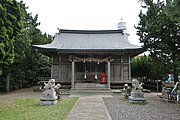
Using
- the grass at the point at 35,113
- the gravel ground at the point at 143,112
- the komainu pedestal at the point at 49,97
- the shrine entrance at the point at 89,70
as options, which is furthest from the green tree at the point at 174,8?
the shrine entrance at the point at 89,70

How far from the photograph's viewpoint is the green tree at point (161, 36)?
1385cm

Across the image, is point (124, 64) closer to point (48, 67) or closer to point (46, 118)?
point (48, 67)

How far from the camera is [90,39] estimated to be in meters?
22.2

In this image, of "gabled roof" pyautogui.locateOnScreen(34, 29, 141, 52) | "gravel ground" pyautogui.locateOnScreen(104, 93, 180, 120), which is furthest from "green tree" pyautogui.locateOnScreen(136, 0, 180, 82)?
"gravel ground" pyautogui.locateOnScreen(104, 93, 180, 120)

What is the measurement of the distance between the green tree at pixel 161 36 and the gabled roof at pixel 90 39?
287 centimetres

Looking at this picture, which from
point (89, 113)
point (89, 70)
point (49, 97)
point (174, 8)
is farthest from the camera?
point (89, 70)

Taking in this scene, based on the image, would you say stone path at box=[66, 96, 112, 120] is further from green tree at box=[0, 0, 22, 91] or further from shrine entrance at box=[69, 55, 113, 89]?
shrine entrance at box=[69, 55, 113, 89]

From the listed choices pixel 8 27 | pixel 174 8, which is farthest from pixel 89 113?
pixel 8 27

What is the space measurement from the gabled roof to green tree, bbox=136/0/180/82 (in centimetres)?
287

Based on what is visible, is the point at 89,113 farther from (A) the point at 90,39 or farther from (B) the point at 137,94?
(A) the point at 90,39

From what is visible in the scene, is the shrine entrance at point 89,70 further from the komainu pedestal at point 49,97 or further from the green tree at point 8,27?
the green tree at point 8,27

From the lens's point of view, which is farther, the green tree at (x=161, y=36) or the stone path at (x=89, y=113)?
the green tree at (x=161, y=36)

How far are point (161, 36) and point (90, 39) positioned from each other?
31.6 ft

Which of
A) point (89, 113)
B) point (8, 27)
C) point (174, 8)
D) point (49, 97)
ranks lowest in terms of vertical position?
point (89, 113)
